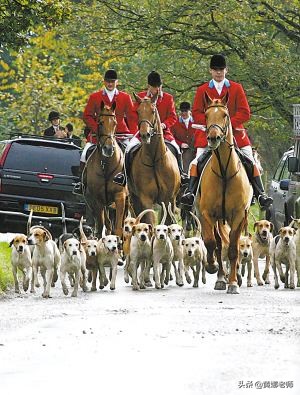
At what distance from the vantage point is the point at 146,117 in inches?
779

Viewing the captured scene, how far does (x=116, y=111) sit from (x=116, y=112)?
0.02m

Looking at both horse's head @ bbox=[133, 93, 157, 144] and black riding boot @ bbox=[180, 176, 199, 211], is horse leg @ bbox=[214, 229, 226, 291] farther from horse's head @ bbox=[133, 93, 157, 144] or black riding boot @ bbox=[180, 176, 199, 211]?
horse's head @ bbox=[133, 93, 157, 144]

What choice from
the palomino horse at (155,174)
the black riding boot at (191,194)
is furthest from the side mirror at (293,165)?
the black riding boot at (191,194)

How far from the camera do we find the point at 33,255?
18.0m

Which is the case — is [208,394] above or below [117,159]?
below

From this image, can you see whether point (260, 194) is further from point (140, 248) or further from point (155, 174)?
point (155, 174)

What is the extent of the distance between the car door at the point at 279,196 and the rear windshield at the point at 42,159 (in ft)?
10.8

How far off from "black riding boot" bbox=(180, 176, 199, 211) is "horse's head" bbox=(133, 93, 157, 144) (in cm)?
142

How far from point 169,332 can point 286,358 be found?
1.97 metres

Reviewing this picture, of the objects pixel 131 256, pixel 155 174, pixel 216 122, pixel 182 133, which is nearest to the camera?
pixel 216 122

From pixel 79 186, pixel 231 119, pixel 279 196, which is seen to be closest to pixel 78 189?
pixel 79 186

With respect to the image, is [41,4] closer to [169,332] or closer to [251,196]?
[251,196]

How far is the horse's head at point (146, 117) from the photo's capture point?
19672 mm

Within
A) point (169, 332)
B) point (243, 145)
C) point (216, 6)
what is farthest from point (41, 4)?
point (169, 332)
